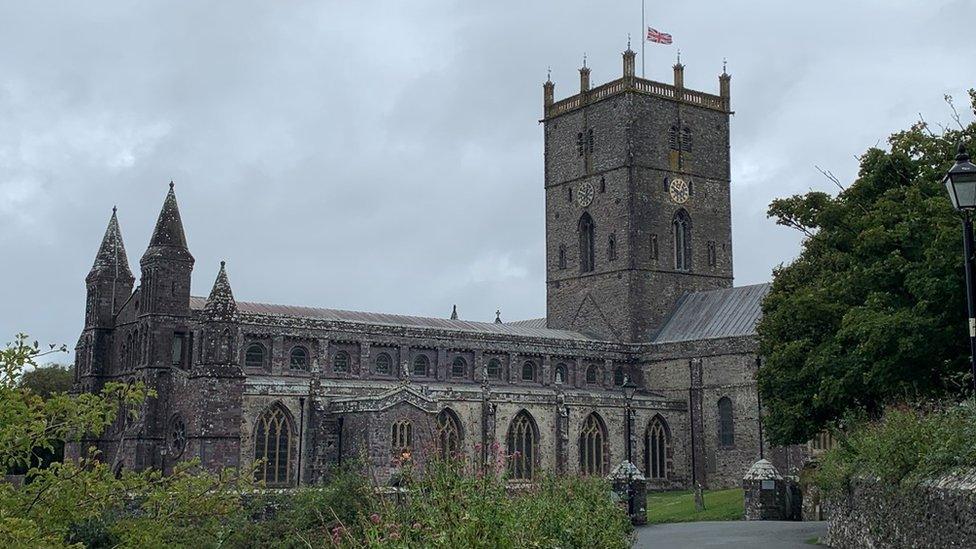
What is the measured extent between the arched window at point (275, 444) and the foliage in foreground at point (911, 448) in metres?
30.1

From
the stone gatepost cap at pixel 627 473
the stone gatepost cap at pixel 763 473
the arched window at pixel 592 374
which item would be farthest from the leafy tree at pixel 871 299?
the arched window at pixel 592 374

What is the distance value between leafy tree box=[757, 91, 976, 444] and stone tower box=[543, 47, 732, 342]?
3168 cm

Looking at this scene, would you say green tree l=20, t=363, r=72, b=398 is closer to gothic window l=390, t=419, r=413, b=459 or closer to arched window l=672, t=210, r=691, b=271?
gothic window l=390, t=419, r=413, b=459

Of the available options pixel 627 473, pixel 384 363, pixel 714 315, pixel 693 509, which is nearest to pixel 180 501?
pixel 627 473

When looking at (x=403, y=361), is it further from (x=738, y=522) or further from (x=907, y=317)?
(x=907, y=317)

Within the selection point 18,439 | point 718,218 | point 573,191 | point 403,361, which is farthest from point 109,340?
point 18,439

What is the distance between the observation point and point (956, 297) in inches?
1063

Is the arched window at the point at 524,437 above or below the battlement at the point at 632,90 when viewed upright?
below

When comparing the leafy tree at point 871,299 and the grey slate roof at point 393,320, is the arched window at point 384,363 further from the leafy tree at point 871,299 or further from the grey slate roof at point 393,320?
the leafy tree at point 871,299

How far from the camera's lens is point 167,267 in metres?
51.5

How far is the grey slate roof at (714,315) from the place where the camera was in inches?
2586

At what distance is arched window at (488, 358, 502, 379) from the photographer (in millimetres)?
63281

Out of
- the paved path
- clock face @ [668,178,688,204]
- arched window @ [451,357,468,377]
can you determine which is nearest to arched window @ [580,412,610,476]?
arched window @ [451,357,468,377]

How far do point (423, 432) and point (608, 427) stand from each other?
15055 millimetres
